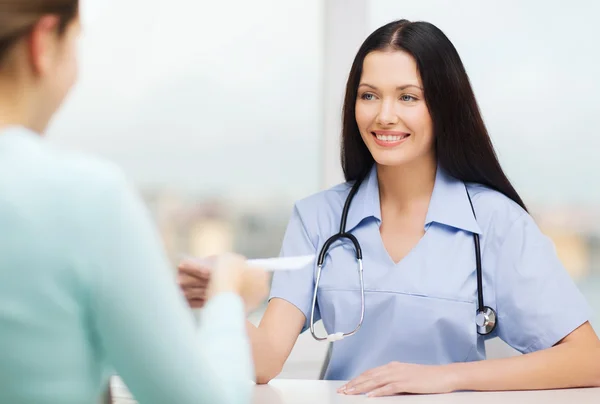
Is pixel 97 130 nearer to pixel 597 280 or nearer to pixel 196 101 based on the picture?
pixel 196 101

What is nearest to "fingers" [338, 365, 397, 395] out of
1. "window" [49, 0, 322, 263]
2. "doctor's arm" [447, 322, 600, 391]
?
"doctor's arm" [447, 322, 600, 391]

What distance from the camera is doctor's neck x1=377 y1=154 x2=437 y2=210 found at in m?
1.78

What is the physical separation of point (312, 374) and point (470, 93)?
3.34 ft

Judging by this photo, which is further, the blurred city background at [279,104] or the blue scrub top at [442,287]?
the blurred city background at [279,104]

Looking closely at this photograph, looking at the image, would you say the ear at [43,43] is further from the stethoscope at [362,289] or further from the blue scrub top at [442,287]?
the blue scrub top at [442,287]

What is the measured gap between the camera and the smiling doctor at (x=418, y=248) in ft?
5.27

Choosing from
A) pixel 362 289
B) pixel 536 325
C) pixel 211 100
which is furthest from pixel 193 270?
pixel 211 100

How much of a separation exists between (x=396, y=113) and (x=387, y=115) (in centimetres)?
2

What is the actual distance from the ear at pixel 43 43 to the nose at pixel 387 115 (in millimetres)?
1065

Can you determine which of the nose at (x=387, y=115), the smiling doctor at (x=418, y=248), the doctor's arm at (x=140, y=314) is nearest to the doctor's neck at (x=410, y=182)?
the smiling doctor at (x=418, y=248)

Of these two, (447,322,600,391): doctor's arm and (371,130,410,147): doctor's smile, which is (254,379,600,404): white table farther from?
(371,130,410,147): doctor's smile

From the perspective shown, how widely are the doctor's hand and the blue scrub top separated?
0.25m

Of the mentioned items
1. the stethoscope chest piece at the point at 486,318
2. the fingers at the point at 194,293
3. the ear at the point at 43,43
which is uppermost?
the ear at the point at 43,43

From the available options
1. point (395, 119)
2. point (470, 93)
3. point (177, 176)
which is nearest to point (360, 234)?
point (395, 119)
